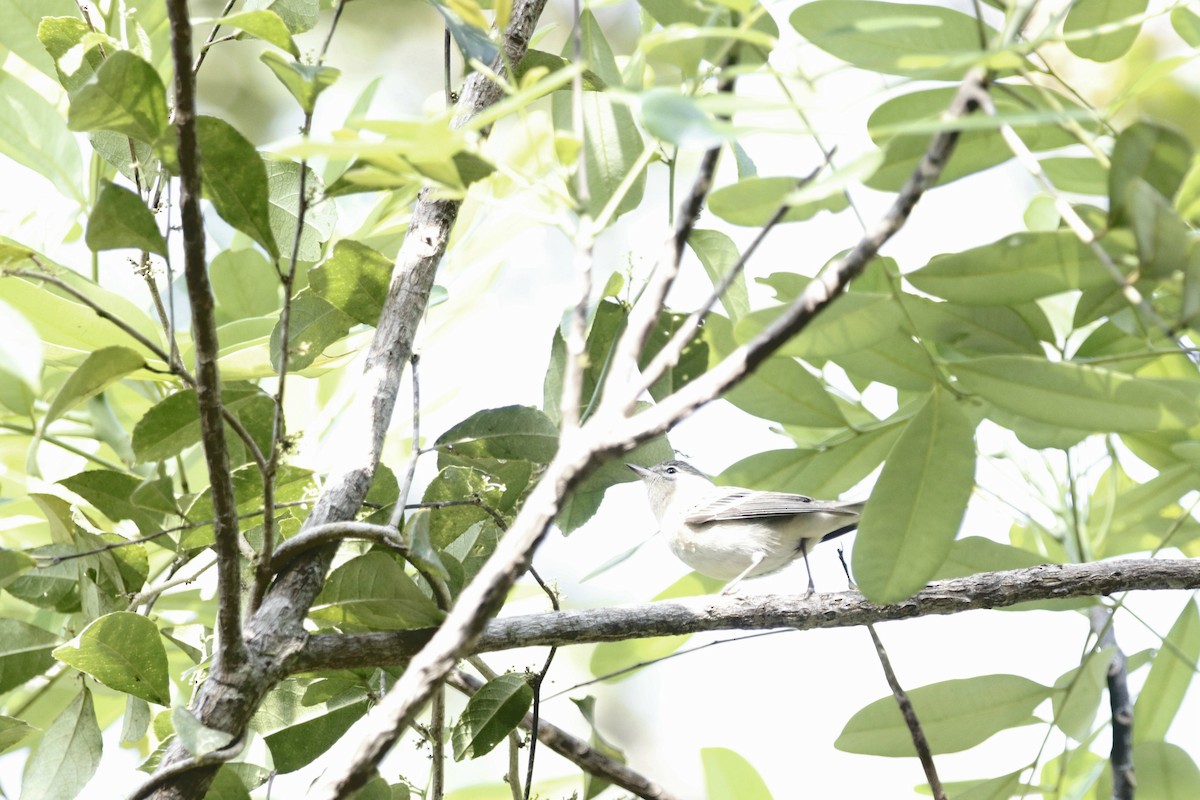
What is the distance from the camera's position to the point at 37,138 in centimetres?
100

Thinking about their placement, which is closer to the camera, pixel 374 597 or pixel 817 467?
pixel 374 597

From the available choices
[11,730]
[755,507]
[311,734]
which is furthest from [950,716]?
[11,730]

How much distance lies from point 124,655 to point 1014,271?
62 cm

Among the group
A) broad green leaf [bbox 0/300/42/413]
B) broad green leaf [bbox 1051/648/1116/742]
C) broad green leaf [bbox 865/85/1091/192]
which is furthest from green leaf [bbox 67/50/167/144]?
broad green leaf [bbox 1051/648/1116/742]

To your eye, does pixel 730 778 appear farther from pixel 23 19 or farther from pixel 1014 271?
pixel 23 19

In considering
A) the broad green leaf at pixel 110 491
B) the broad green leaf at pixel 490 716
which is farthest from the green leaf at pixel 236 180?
the broad green leaf at pixel 490 716

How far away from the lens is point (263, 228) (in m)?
0.65

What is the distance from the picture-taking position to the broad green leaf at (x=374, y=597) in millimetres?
676

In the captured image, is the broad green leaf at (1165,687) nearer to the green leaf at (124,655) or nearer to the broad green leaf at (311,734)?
the broad green leaf at (311,734)

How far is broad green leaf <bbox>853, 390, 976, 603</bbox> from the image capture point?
68 centimetres

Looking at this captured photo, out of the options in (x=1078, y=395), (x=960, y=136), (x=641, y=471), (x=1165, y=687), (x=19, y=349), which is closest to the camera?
(x=19, y=349)

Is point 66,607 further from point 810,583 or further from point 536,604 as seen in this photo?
point 810,583

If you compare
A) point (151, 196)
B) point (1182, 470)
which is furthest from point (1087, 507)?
point (151, 196)

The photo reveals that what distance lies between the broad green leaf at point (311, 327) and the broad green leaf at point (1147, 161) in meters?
0.57
